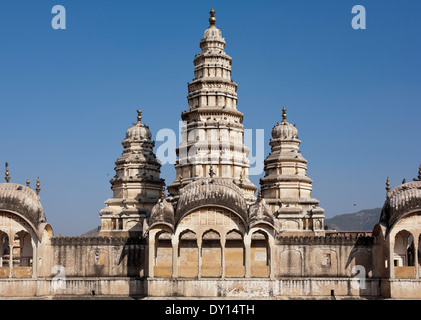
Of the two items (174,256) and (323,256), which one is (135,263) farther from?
(323,256)

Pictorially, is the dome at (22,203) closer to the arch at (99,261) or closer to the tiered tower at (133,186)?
the arch at (99,261)

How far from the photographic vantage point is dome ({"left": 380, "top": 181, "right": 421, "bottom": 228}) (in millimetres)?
48000

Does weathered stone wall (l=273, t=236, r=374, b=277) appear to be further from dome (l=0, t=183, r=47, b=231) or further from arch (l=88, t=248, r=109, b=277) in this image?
dome (l=0, t=183, r=47, b=231)

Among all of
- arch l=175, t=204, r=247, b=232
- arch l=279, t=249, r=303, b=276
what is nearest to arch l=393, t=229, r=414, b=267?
arch l=279, t=249, r=303, b=276

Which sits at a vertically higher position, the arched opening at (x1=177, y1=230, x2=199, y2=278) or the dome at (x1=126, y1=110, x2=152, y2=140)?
the dome at (x1=126, y1=110, x2=152, y2=140)

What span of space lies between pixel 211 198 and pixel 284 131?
21.2 metres

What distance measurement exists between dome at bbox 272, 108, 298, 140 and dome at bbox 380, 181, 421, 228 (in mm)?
19039

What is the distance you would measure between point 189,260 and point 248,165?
46.7 feet

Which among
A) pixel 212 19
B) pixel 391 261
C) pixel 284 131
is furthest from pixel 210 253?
pixel 212 19

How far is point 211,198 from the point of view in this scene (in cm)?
4825

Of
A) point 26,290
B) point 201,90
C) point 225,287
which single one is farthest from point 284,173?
point 26,290

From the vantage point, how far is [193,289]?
157 feet
